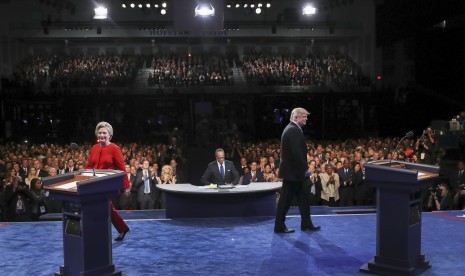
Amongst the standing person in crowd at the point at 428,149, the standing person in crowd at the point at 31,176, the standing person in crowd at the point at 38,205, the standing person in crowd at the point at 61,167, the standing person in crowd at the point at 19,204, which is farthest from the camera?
the standing person in crowd at the point at 61,167

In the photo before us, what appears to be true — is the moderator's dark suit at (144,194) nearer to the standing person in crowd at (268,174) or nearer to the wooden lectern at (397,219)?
the standing person in crowd at (268,174)

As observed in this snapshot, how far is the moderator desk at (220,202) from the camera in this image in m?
7.46

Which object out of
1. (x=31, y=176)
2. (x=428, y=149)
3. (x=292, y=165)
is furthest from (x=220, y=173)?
(x=428, y=149)

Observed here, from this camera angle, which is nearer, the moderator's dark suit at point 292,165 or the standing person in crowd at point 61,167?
the moderator's dark suit at point 292,165

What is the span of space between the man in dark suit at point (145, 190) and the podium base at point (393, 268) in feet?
18.7

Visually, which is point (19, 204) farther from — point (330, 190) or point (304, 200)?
point (330, 190)

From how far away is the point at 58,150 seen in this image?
1540 centimetres

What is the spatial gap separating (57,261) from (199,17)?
975cm

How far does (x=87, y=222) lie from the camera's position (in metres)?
4.48

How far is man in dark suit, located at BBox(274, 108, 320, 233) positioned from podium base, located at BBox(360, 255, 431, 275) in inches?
62.2

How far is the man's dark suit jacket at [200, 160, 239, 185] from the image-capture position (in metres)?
8.14

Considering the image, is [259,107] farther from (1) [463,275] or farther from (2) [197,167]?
(1) [463,275]

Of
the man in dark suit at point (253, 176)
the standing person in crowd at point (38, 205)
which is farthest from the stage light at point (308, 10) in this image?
the standing person in crowd at point (38, 205)

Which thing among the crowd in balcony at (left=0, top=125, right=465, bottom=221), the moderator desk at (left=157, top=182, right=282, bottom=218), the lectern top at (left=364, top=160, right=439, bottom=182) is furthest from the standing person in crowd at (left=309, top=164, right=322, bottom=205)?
the lectern top at (left=364, top=160, right=439, bottom=182)
